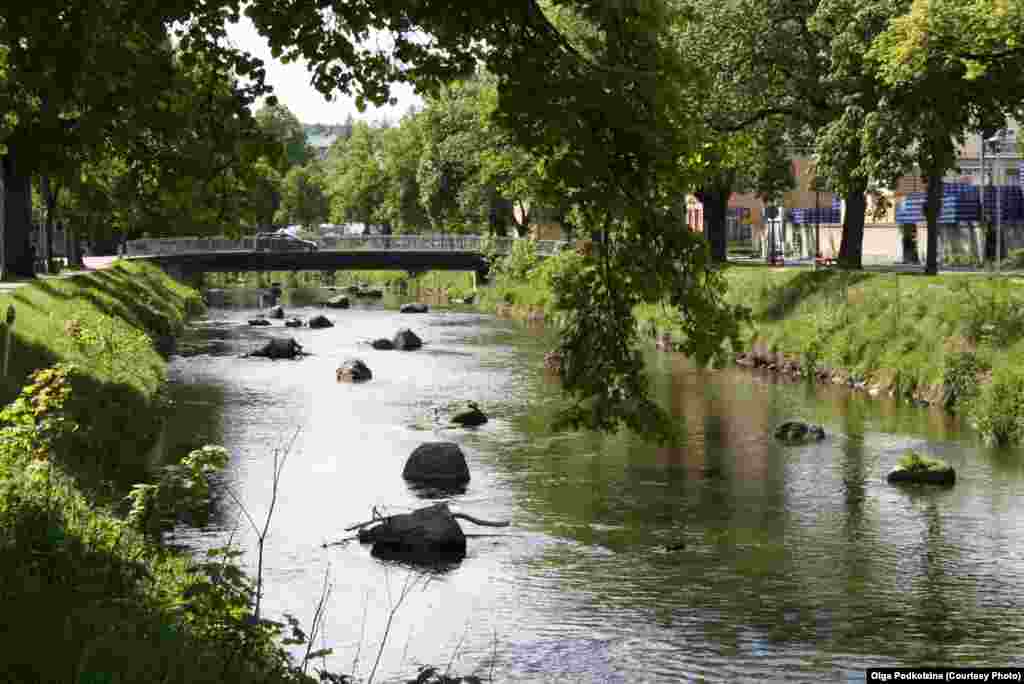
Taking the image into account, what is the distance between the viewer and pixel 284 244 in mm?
88688

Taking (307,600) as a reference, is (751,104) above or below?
above

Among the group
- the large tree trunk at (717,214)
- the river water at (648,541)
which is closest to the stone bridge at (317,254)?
the large tree trunk at (717,214)

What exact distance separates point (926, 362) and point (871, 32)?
11825 millimetres

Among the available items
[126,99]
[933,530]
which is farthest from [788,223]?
[126,99]

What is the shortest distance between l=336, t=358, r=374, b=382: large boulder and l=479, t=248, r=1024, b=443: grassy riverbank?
553 cm

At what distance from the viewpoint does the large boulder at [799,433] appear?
3372 cm

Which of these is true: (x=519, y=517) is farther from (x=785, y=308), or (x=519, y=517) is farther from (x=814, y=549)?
(x=785, y=308)

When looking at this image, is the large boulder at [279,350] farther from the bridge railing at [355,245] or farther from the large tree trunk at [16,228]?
the bridge railing at [355,245]

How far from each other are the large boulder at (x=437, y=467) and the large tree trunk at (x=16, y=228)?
29.6m

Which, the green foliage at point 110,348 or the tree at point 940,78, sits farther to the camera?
the tree at point 940,78

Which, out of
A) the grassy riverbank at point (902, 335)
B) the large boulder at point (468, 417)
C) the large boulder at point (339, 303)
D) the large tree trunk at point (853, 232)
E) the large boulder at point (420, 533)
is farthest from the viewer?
the large boulder at point (339, 303)

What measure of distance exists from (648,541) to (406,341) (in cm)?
3578

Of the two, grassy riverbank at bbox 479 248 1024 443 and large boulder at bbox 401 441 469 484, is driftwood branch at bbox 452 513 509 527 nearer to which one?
large boulder at bbox 401 441 469 484

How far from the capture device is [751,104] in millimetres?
52031
